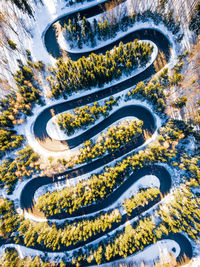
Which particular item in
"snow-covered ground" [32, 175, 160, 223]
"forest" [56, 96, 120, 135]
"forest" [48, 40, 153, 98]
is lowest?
"snow-covered ground" [32, 175, 160, 223]

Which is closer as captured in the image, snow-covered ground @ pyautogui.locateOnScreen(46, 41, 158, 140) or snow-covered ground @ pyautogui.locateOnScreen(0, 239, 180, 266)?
snow-covered ground @ pyautogui.locateOnScreen(0, 239, 180, 266)

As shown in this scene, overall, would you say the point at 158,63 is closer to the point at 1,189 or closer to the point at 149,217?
the point at 149,217

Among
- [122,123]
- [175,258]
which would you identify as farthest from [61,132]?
[175,258]

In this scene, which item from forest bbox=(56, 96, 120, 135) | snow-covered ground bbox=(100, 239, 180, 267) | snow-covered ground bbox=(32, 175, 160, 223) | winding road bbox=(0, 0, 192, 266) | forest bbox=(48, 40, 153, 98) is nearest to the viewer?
forest bbox=(48, 40, 153, 98)

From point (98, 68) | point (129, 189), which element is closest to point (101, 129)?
point (98, 68)

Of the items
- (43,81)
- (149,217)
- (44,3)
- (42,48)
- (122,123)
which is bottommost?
(149,217)

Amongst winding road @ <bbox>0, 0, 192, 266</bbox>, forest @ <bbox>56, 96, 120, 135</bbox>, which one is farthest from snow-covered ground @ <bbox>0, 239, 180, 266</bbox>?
forest @ <bbox>56, 96, 120, 135</bbox>

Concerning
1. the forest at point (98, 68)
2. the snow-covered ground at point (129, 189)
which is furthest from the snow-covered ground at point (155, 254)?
the forest at point (98, 68)

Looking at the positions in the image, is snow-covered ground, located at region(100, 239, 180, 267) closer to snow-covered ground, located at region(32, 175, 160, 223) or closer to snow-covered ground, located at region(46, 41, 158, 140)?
snow-covered ground, located at region(32, 175, 160, 223)
